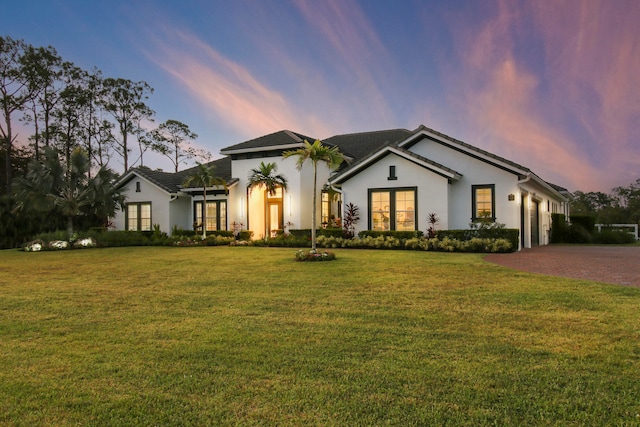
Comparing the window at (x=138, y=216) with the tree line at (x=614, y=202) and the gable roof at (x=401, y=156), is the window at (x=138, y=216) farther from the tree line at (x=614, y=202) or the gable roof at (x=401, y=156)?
the tree line at (x=614, y=202)

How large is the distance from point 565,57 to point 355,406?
18.6 meters

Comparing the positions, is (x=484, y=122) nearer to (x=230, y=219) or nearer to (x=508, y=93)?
(x=508, y=93)

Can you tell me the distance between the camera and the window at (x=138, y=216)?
2672 cm

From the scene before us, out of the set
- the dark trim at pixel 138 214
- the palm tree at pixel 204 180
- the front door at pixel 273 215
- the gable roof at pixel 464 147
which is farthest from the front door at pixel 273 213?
the dark trim at pixel 138 214

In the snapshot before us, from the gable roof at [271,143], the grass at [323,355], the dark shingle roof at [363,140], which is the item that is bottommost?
the grass at [323,355]

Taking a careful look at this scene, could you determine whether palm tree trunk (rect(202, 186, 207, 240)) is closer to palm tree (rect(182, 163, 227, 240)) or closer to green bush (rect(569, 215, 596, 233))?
palm tree (rect(182, 163, 227, 240))

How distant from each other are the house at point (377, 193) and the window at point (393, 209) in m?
0.05

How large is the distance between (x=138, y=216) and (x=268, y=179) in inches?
423

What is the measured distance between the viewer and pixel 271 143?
23094mm

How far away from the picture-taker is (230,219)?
2422 cm

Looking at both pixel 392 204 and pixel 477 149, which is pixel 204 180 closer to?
pixel 392 204

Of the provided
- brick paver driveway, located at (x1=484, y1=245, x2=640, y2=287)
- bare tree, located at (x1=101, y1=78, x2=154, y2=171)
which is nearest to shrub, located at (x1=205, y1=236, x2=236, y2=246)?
brick paver driveway, located at (x1=484, y1=245, x2=640, y2=287)

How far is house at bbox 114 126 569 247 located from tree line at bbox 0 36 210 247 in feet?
12.8

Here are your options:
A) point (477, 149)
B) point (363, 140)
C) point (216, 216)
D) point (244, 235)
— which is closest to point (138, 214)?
point (216, 216)
